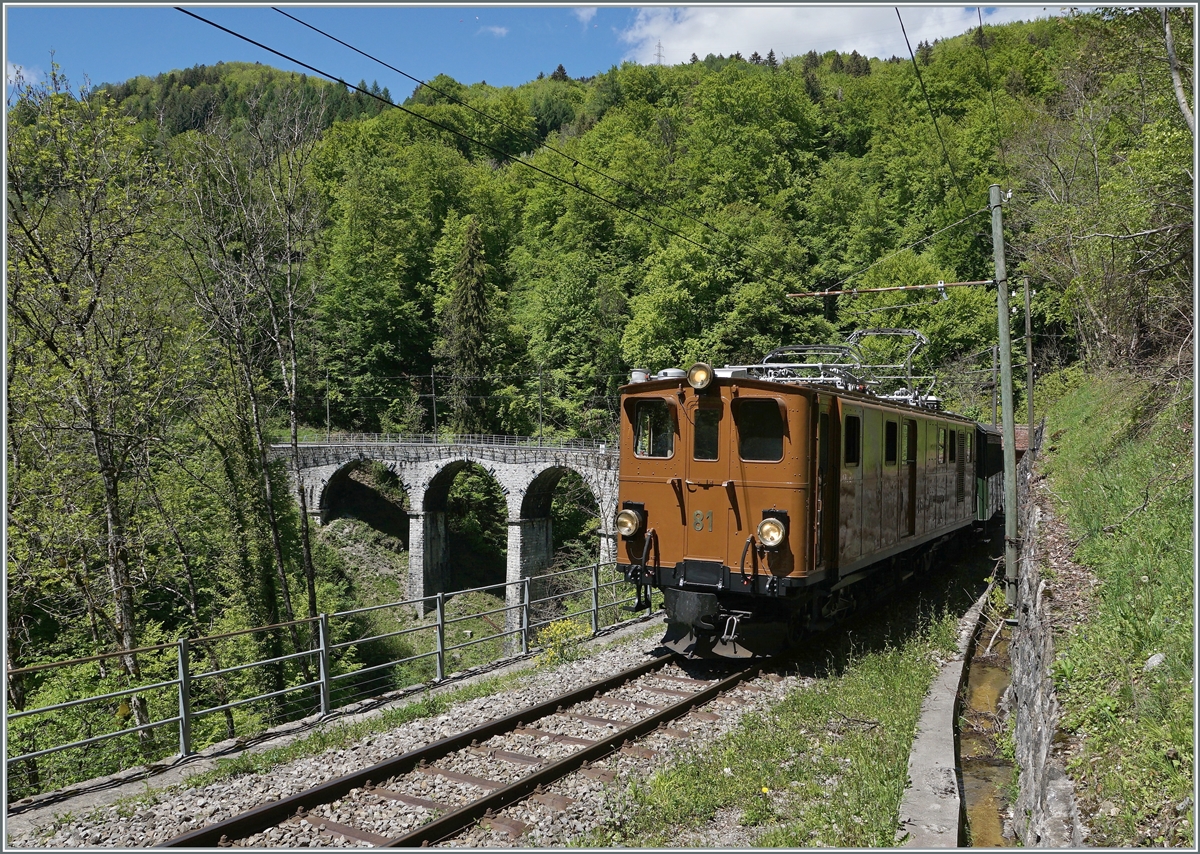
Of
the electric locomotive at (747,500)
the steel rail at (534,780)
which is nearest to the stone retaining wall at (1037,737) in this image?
the electric locomotive at (747,500)

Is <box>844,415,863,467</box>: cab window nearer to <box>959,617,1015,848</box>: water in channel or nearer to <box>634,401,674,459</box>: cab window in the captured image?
<box>634,401,674,459</box>: cab window

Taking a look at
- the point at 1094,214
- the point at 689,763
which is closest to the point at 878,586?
the point at 689,763

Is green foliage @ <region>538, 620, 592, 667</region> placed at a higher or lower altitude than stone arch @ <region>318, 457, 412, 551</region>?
higher

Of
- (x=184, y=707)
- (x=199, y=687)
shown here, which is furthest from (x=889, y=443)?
(x=199, y=687)

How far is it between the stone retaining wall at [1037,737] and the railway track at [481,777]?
2687 mm

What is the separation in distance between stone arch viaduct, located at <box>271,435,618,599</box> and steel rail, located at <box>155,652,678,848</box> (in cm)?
2416

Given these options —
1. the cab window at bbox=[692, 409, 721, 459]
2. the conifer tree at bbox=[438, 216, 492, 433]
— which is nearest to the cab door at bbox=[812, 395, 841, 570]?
the cab window at bbox=[692, 409, 721, 459]

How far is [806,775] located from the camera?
6145 mm

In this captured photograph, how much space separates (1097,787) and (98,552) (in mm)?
15331

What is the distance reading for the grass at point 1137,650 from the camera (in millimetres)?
4027

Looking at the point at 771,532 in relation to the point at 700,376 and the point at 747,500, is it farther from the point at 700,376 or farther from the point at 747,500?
the point at 700,376

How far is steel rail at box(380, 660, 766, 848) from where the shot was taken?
5.21 m

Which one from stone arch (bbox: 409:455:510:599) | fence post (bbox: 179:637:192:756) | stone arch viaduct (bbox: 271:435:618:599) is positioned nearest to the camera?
fence post (bbox: 179:637:192:756)

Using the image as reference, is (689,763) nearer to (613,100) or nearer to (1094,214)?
(1094,214)
